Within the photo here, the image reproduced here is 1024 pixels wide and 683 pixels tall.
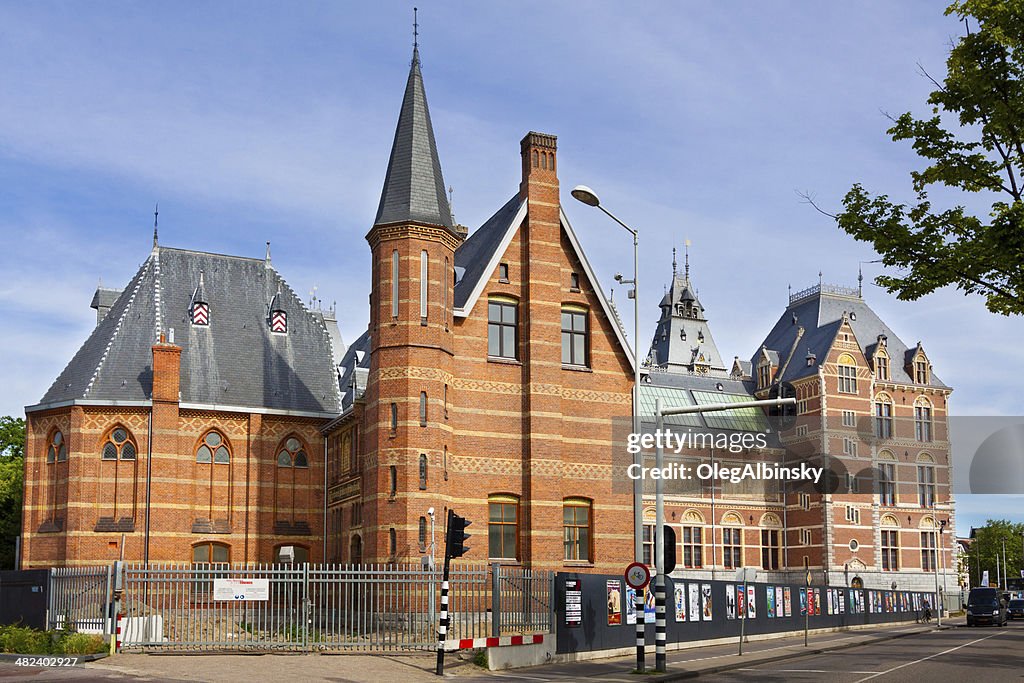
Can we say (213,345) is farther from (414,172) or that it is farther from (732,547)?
(732,547)

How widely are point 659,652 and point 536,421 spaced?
1575cm


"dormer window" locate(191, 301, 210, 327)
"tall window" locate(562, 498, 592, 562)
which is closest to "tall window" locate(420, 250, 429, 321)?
"tall window" locate(562, 498, 592, 562)

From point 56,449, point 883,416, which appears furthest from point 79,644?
point 883,416

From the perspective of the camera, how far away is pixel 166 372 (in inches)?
1731

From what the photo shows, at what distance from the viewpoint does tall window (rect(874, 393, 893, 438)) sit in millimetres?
81000

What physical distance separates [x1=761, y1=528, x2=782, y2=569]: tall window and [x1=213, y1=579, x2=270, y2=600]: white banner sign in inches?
2422

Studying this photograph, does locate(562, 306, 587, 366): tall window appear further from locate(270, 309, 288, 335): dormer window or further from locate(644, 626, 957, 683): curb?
locate(270, 309, 288, 335): dormer window

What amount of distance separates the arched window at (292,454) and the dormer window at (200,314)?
6.61 metres

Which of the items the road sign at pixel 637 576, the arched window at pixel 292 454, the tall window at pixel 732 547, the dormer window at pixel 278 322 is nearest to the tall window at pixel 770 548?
A: the tall window at pixel 732 547

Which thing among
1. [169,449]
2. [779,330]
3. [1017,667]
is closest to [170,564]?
[169,449]

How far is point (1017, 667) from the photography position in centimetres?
2500

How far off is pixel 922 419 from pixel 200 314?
57.9 m

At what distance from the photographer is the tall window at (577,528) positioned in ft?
129

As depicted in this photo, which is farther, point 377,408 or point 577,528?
point 577,528
